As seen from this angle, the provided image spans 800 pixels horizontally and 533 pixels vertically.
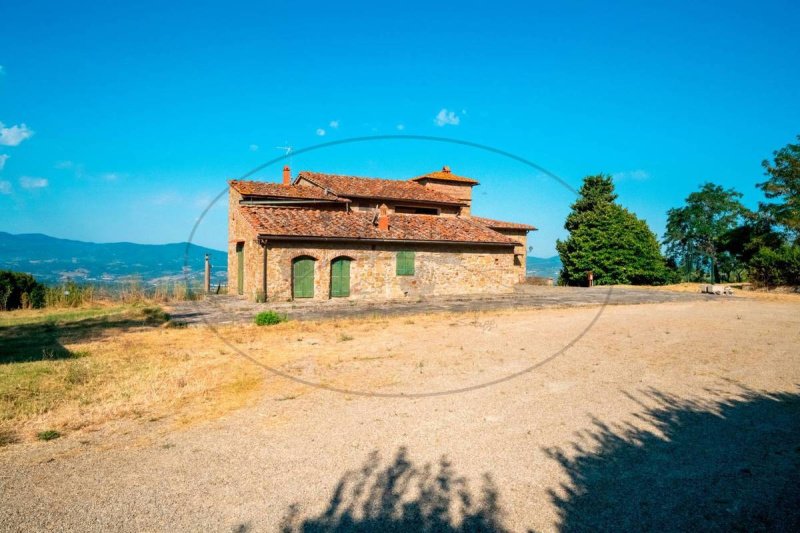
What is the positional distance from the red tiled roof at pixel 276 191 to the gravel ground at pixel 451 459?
16456mm

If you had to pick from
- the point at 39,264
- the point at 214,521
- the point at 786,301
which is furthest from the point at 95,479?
the point at 39,264

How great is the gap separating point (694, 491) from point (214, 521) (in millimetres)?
3945

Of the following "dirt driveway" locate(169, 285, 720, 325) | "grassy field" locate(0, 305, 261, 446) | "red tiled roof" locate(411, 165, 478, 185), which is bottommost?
"grassy field" locate(0, 305, 261, 446)

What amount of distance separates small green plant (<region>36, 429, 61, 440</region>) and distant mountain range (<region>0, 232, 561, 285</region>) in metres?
10.6

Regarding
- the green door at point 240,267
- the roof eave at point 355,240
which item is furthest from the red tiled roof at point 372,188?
the green door at point 240,267

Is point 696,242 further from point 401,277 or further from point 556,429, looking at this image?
point 556,429

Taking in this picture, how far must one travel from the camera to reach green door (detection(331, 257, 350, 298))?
20.1 meters

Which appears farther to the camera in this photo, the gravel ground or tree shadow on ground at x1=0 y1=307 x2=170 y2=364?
tree shadow on ground at x1=0 y1=307 x2=170 y2=364

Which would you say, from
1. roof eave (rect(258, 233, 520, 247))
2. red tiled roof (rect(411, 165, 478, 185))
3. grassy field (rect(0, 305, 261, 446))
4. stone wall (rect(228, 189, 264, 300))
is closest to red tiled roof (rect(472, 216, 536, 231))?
red tiled roof (rect(411, 165, 478, 185))

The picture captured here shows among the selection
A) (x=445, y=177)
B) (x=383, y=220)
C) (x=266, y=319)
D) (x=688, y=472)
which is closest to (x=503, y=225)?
(x=445, y=177)

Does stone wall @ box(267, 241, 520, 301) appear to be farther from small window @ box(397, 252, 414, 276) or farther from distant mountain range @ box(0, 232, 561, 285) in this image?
distant mountain range @ box(0, 232, 561, 285)

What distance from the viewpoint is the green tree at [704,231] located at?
44219 mm

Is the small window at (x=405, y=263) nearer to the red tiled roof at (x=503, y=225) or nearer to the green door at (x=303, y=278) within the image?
the green door at (x=303, y=278)

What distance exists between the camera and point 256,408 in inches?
251
